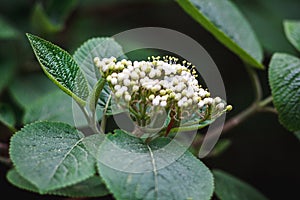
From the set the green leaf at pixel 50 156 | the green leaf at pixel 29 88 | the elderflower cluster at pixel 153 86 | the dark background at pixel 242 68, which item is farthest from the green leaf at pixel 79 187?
the dark background at pixel 242 68

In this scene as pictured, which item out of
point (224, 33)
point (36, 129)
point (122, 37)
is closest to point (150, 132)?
point (36, 129)

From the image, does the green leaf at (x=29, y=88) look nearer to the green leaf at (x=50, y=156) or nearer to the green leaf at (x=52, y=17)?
the green leaf at (x=52, y=17)

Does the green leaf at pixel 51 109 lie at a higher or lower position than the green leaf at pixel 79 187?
higher

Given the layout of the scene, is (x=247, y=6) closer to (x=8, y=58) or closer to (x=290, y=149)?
(x=290, y=149)

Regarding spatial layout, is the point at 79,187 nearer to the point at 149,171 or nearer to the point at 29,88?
the point at 149,171

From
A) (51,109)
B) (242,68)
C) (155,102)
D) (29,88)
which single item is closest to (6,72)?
(29,88)

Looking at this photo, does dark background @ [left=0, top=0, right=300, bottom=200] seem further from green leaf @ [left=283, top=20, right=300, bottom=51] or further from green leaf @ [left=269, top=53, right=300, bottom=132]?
green leaf @ [left=269, top=53, right=300, bottom=132]
